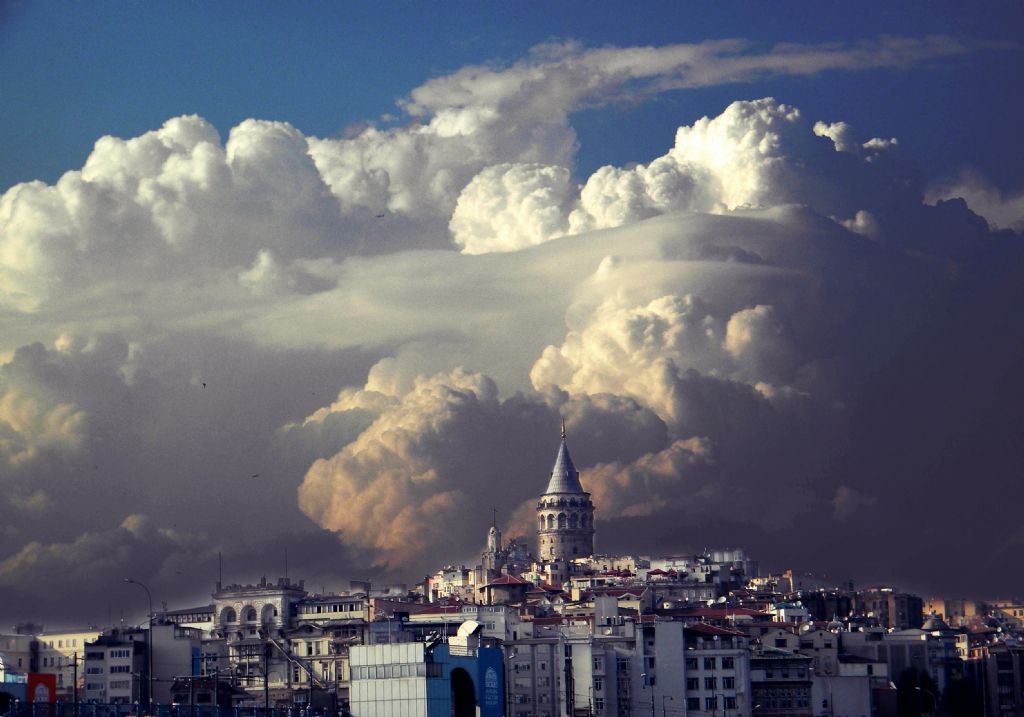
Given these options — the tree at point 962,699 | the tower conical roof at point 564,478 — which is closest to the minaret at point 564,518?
the tower conical roof at point 564,478

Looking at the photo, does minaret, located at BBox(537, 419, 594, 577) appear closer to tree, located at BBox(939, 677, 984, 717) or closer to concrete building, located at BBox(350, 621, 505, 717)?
tree, located at BBox(939, 677, 984, 717)

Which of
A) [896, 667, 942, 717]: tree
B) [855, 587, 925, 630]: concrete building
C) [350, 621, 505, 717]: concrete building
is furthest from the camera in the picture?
[855, 587, 925, 630]: concrete building

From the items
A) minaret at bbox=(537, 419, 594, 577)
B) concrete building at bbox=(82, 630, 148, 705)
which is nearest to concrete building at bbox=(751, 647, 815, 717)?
concrete building at bbox=(82, 630, 148, 705)

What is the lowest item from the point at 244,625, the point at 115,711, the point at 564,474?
the point at 115,711

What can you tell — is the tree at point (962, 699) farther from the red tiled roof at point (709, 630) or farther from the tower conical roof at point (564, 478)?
the tower conical roof at point (564, 478)

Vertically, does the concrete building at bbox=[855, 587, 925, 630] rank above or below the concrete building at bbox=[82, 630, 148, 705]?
above

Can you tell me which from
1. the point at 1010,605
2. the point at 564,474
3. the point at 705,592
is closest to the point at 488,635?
the point at 705,592

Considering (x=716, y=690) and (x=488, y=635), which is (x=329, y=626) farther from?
(x=716, y=690)
